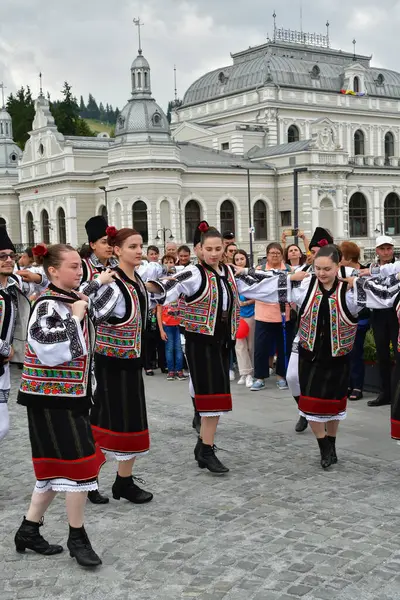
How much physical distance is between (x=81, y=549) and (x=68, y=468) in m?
0.51

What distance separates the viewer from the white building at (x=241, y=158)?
47562mm

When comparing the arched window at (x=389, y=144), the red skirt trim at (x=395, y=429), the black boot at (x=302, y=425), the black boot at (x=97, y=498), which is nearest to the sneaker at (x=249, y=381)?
the black boot at (x=302, y=425)

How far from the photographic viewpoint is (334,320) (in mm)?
6824

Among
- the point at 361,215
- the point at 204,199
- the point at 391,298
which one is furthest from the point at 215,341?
the point at 361,215

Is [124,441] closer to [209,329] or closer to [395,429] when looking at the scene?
[209,329]

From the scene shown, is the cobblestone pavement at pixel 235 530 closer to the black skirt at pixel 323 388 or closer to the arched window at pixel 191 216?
the black skirt at pixel 323 388

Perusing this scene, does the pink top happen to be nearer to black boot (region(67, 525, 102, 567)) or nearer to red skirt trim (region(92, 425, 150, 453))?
red skirt trim (region(92, 425, 150, 453))

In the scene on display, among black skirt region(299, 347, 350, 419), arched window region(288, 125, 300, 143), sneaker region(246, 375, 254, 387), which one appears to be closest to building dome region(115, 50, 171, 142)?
arched window region(288, 125, 300, 143)

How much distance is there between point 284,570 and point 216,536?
28.1 inches

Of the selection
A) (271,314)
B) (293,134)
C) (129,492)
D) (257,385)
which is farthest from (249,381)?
(293,134)

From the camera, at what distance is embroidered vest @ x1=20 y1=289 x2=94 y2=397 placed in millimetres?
5000

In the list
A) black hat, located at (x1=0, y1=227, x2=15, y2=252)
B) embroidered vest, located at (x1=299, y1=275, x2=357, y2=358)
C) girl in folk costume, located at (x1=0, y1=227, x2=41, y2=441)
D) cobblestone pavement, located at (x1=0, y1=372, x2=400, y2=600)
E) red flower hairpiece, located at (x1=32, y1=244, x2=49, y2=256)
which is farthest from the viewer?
embroidered vest, located at (x1=299, y1=275, x2=357, y2=358)

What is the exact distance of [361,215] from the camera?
53.9m

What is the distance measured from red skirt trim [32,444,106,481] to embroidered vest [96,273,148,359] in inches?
43.0
